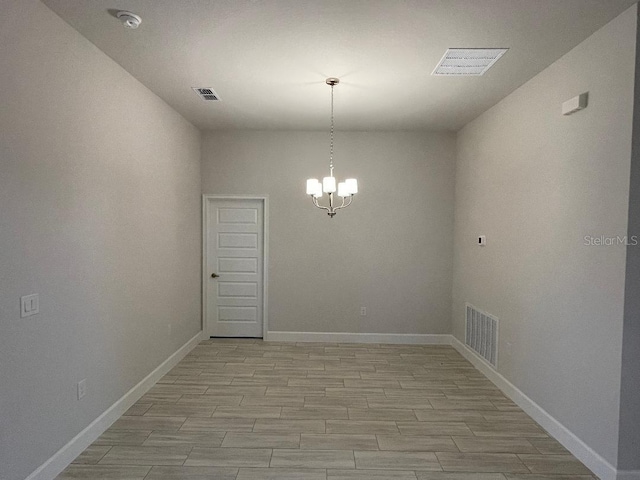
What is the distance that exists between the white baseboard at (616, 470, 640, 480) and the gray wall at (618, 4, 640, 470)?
0.02 meters

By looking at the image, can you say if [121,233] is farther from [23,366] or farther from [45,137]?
[23,366]

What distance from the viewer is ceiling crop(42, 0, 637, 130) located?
257 cm

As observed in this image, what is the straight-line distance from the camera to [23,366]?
95.0 inches

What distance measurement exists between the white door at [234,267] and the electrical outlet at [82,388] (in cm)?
297

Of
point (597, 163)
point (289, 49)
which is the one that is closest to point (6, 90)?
point (289, 49)

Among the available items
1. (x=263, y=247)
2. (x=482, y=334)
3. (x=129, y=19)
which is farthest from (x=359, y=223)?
(x=129, y=19)

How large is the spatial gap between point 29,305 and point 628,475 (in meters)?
3.78

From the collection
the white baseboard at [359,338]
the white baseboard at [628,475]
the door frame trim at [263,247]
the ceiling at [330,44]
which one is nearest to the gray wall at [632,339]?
the white baseboard at [628,475]

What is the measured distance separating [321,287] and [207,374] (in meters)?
2.03

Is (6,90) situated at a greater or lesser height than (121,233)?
greater

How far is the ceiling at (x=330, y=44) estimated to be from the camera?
2.57 m

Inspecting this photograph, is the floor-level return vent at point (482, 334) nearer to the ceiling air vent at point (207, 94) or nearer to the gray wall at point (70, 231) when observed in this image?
the gray wall at point (70, 231)

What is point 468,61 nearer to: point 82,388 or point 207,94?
point 207,94

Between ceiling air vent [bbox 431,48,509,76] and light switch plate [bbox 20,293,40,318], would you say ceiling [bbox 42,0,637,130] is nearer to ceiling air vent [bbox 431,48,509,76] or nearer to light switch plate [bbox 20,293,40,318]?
ceiling air vent [bbox 431,48,509,76]
